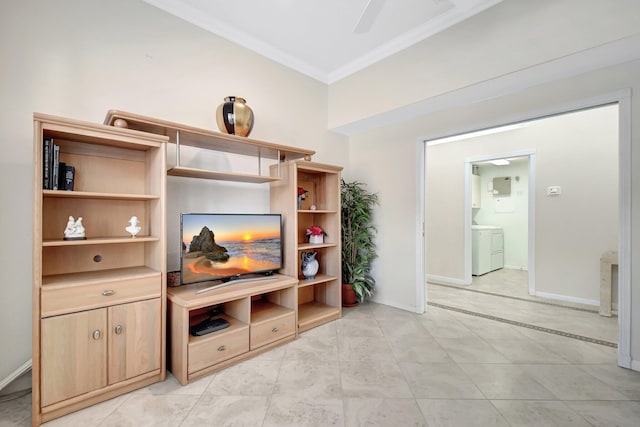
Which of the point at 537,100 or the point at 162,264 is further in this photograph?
the point at 537,100

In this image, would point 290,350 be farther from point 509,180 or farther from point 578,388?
point 509,180

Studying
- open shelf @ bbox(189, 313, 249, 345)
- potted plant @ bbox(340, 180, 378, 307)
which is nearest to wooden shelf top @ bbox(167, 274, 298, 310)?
open shelf @ bbox(189, 313, 249, 345)

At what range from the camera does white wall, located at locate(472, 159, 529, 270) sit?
19.0 feet

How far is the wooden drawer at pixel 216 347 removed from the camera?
6.36ft

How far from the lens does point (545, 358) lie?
2.24 m

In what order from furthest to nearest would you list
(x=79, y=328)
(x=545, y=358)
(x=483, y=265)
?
(x=483, y=265), (x=545, y=358), (x=79, y=328)

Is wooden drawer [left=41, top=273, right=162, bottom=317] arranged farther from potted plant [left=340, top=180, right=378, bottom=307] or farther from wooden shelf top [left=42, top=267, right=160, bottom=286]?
potted plant [left=340, top=180, right=378, bottom=307]

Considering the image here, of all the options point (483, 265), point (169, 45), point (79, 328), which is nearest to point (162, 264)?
point (79, 328)

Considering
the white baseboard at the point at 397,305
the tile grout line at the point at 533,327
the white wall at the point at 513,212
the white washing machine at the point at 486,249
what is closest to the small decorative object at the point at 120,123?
the white baseboard at the point at 397,305

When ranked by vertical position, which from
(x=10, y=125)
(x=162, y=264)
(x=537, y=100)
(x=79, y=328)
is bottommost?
(x=79, y=328)

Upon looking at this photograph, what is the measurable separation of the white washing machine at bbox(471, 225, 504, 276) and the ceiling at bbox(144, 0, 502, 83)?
144 inches

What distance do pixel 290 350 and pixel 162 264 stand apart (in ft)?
4.17

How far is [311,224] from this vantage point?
3.44 m

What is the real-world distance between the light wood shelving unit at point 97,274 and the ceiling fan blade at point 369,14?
1534 millimetres
